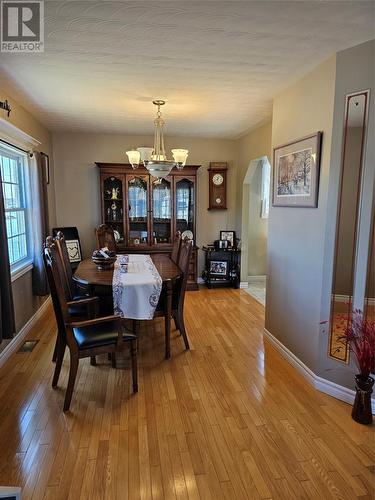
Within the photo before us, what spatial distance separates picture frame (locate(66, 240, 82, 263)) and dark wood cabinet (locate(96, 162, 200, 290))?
22.7 inches

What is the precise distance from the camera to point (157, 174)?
3299mm

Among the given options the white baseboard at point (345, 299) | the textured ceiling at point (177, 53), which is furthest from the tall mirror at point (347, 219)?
the textured ceiling at point (177, 53)

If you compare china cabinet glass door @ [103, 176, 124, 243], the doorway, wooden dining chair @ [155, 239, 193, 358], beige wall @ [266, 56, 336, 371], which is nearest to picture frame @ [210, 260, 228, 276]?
the doorway

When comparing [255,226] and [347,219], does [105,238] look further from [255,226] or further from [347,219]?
[347,219]

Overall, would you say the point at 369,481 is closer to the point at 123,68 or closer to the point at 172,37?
the point at 172,37

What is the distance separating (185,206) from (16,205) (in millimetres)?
2588

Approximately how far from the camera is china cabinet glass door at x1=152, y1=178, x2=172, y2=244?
5230 mm

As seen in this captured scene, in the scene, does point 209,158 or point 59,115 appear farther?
point 209,158

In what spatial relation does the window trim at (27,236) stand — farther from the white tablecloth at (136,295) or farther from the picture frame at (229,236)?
the picture frame at (229,236)

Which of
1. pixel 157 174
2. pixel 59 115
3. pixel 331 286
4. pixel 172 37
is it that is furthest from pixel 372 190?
pixel 59 115

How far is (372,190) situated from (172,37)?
1.64 m

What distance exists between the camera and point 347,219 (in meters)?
2.29

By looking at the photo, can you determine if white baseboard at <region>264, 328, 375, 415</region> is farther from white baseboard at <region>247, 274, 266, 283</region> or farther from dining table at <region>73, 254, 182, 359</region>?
white baseboard at <region>247, 274, 266, 283</region>

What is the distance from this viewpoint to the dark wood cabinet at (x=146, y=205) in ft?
16.6
